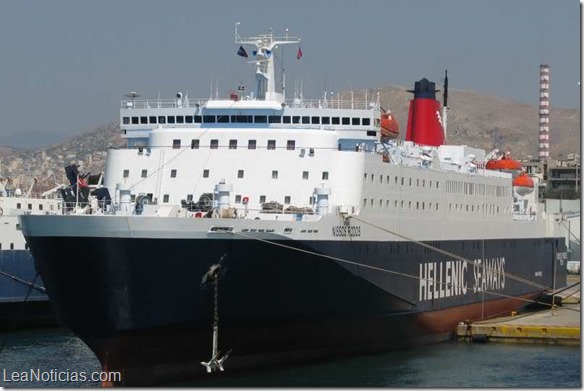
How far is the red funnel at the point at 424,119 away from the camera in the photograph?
3959 centimetres

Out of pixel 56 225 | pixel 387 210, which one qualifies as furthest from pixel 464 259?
pixel 56 225

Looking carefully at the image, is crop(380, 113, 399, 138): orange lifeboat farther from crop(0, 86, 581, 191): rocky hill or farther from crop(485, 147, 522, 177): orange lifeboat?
crop(0, 86, 581, 191): rocky hill

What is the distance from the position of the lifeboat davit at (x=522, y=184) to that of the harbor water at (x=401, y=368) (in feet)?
33.7

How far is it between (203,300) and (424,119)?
16.6m

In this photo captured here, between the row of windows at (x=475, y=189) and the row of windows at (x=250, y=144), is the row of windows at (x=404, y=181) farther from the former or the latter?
the row of windows at (x=250, y=144)

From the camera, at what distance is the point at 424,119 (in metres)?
39.7

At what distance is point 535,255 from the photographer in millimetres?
43719

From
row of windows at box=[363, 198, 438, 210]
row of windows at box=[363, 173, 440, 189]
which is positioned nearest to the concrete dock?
row of windows at box=[363, 198, 438, 210]

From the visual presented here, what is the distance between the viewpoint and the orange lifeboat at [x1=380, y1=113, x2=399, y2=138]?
3306 centimetres

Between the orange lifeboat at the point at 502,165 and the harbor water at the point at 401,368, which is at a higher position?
the orange lifeboat at the point at 502,165

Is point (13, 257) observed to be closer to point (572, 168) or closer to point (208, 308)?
point (208, 308)

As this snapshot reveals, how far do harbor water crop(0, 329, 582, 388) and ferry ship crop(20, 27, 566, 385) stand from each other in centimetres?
44

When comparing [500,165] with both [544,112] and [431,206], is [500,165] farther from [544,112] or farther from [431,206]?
[544,112]

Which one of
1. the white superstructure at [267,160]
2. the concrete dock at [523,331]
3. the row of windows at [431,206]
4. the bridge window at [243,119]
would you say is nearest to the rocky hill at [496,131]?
the row of windows at [431,206]
